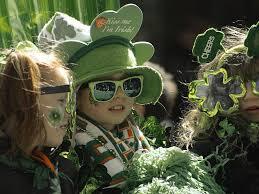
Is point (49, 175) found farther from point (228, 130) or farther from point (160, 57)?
point (160, 57)

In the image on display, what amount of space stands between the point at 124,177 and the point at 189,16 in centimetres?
165

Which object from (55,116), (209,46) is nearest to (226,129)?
(209,46)

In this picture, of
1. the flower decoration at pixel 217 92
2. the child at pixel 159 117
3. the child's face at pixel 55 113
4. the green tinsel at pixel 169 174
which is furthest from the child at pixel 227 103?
the child's face at pixel 55 113

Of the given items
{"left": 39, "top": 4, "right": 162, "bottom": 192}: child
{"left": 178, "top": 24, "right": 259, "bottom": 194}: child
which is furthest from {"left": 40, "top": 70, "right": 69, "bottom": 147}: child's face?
{"left": 178, "top": 24, "right": 259, "bottom": 194}: child

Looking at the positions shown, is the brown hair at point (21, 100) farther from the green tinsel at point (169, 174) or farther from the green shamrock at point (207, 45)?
the green shamrock at point (207, 45)

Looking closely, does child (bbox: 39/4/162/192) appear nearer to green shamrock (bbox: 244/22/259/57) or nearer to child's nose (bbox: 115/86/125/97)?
child's nose (bbox: 115/86/125/97)

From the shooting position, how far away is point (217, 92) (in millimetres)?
1793

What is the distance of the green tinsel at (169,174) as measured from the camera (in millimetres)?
1460

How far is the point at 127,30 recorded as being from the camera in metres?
1.88

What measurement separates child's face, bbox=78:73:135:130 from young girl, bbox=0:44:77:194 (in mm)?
332

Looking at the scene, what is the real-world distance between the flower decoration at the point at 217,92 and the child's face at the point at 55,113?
0.53 meters

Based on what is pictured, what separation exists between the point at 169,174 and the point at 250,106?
0.47 metres

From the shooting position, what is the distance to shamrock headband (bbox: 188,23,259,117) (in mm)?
1768

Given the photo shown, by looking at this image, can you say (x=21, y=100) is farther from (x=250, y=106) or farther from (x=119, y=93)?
(x=250, y=106)
